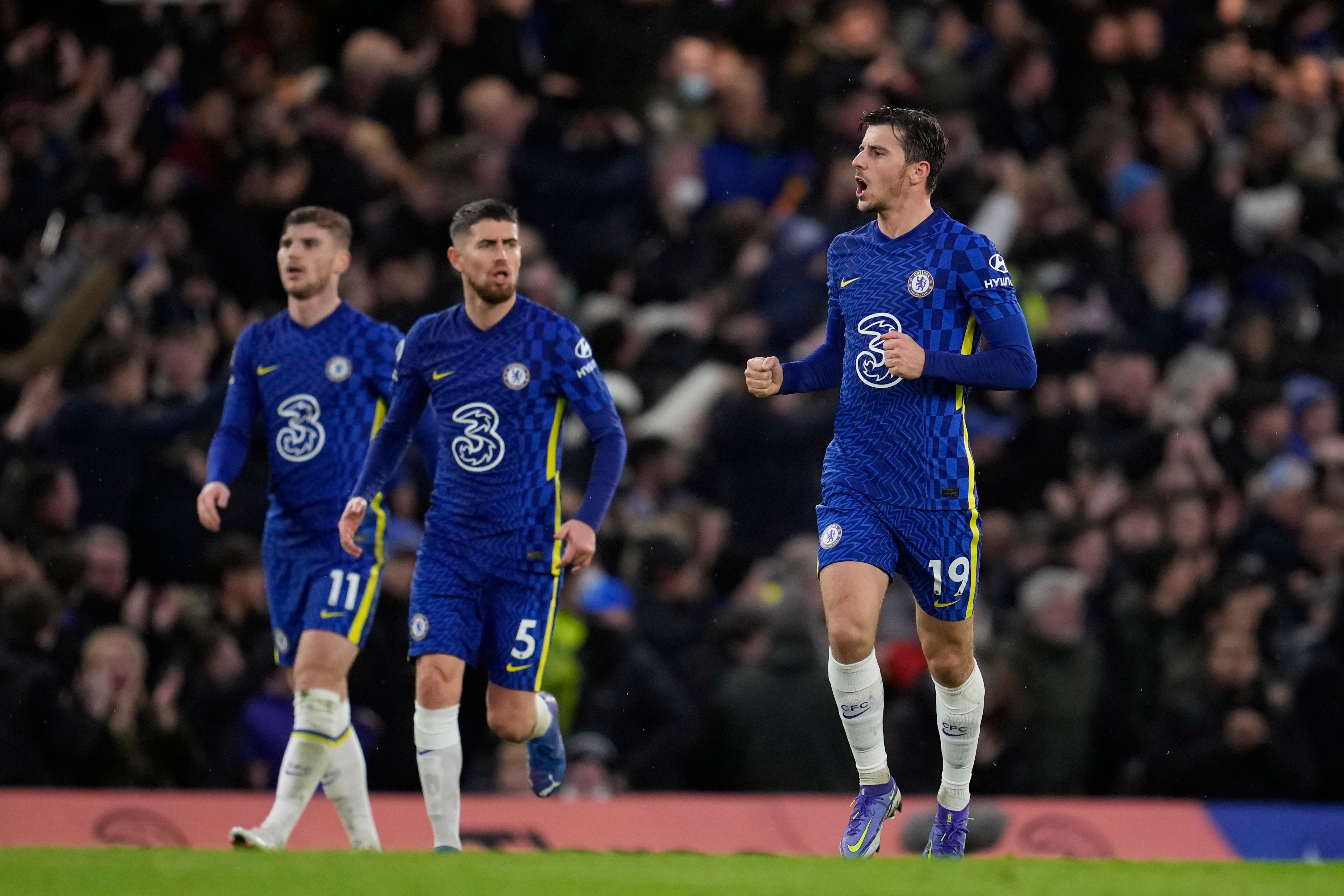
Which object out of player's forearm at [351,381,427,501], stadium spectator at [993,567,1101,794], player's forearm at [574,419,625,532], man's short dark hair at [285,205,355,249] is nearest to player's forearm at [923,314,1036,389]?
player's forearm at [574,419,625,532]

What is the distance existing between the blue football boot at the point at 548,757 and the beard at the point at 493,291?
5.77 feet

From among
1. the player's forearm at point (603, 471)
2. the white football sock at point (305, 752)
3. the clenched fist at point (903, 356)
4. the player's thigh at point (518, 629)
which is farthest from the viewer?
the white football sock at point (305, 752)

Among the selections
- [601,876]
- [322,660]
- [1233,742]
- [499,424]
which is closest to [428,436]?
[499,424]

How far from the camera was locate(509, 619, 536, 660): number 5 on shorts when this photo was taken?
7.59m

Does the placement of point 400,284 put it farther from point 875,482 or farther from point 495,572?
point 875,482

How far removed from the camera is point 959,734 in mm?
7156

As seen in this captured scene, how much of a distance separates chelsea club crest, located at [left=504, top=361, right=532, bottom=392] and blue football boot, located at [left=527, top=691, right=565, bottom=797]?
4.70 feet

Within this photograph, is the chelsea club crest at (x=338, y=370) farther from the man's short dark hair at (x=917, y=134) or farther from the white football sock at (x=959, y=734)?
the white football sock at (x=959, y=734)

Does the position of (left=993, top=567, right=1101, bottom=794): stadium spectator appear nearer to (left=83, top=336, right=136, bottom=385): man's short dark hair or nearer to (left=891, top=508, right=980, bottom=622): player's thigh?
(left=891, top=508, right=980, bottom=622): player's thigh

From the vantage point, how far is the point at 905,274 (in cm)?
693

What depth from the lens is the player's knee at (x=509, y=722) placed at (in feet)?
25.3

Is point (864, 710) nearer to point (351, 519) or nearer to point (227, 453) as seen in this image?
point (351, 519)

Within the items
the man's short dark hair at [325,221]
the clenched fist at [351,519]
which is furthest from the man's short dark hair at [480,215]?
the clenched fist at [351,519]

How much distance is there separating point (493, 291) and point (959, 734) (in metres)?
2.62
